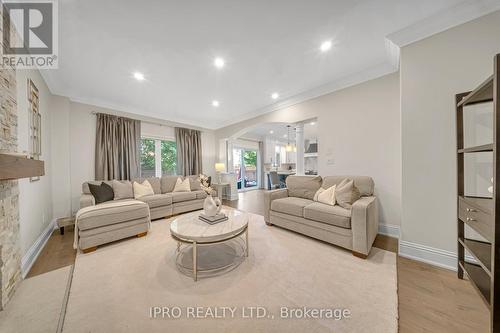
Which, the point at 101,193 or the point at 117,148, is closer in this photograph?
the point at 101,193

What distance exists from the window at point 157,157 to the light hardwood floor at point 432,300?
2893 mm

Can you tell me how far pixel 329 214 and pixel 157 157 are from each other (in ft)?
15.4

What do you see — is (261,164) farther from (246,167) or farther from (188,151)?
(188,151)

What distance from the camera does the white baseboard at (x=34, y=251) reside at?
1.93 metres

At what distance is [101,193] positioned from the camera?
321 centimetres

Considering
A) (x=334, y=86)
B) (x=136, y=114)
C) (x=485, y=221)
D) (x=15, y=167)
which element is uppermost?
(x=334, y=86)

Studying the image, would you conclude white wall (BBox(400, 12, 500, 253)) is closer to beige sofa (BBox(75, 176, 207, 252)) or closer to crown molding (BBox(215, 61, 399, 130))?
crown molding (BBox(215, 61, 399, 130))

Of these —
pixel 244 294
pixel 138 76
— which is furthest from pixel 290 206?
pixel 138 76

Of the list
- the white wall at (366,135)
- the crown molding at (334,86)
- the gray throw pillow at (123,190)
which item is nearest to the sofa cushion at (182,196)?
the gray throw pillow at (123,190)

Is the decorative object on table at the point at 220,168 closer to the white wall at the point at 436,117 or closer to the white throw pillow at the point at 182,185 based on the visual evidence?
the white throw pillow at the point at 182,185

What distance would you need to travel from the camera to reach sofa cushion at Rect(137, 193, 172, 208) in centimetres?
348

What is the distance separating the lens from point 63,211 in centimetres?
339

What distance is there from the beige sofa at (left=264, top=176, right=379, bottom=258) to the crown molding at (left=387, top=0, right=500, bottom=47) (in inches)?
73.2

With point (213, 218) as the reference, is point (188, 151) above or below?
above
